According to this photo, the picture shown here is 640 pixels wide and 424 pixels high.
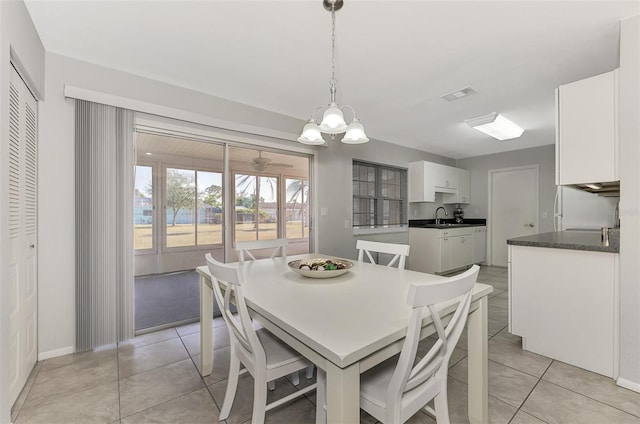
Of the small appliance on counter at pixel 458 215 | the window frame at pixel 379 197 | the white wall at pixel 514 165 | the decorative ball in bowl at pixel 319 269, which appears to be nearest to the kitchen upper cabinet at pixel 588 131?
the decorative ball in bowl at pixel 319 269

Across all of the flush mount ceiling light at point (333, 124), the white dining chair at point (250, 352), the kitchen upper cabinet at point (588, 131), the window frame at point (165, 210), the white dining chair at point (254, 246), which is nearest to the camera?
the white dining chair at point (250, 352)

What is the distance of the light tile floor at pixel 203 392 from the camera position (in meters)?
1.48

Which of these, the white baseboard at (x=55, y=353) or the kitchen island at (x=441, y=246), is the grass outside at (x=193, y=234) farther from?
the kitchen island at (x=441, y=246)

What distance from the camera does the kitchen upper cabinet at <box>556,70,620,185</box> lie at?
70.5 inches

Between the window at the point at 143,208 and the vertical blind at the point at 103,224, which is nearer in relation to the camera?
the vertical blind at the point at 103,224

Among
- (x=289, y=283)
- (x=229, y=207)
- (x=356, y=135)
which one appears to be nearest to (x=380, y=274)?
(x=289, y=283)

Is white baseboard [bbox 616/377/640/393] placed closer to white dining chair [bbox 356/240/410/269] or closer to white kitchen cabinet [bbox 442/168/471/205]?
white dining chair [bbox 356/240/410/269]

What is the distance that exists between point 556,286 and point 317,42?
8.33 feet

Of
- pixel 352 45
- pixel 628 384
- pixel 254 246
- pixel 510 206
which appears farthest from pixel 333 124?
pixel 510 206

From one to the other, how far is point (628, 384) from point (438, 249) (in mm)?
2854

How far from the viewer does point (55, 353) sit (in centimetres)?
205

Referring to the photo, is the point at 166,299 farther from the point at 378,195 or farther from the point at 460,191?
the point at 460,191

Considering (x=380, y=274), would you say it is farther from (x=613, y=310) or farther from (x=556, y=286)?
(x=613, y=310)

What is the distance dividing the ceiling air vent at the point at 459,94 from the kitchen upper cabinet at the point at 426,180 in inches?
79.0
